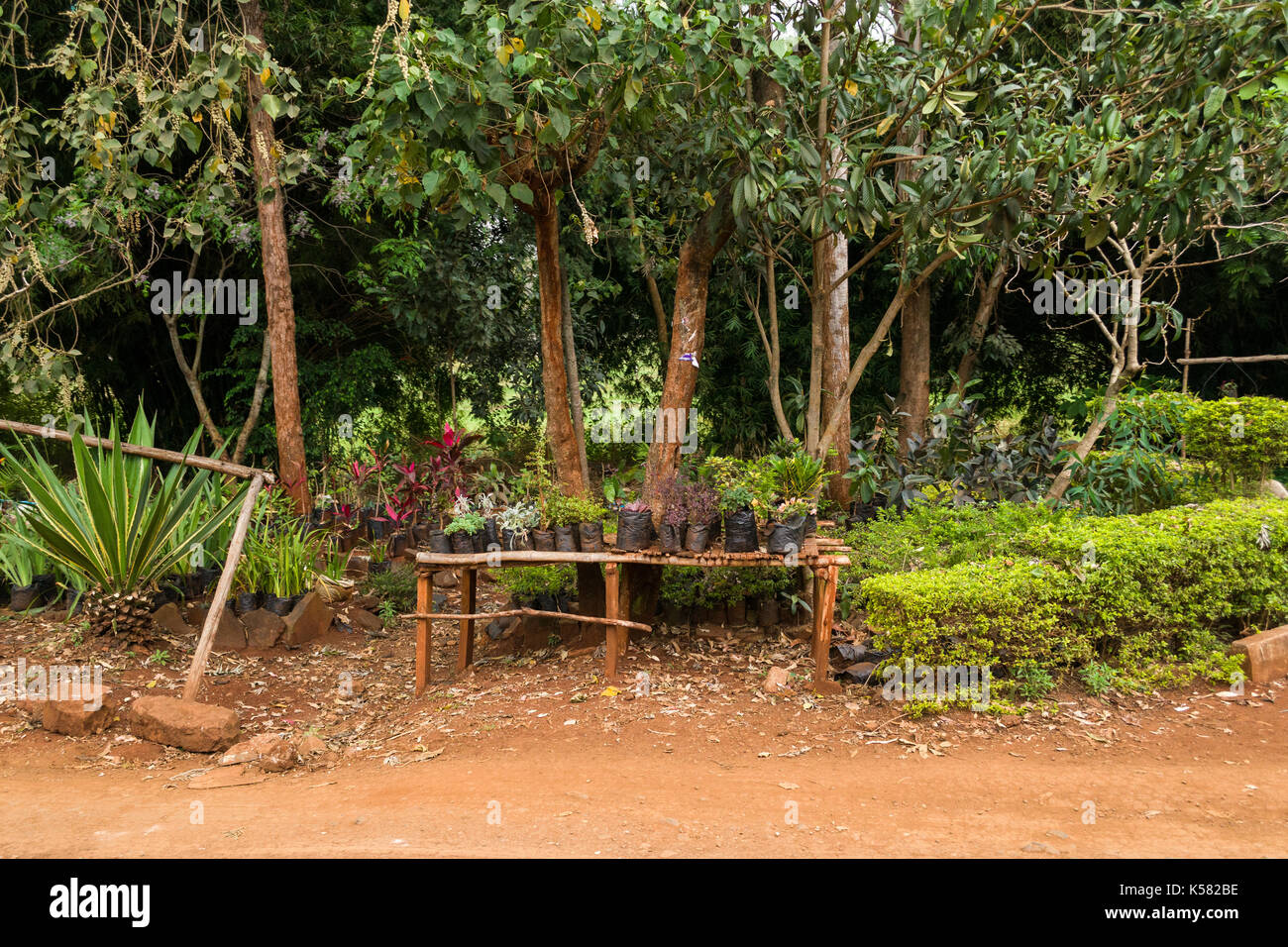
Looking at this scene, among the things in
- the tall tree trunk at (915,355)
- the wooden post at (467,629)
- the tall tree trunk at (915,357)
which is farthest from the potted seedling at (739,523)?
the tall tree trunk at (915,355)

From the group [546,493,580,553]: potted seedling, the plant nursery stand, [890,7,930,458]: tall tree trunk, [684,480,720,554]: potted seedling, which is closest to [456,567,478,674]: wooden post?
the plant nursery stand

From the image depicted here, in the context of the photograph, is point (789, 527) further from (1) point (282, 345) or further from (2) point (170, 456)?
(1) point (282, 345)

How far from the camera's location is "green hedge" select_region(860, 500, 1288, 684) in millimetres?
4645

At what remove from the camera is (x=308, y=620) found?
20.7 ft

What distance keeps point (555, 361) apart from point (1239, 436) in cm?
454

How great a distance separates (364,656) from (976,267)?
7.15 metres

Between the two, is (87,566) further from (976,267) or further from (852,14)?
(976,267)

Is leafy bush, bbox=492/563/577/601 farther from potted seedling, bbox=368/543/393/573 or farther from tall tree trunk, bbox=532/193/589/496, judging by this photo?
potted seedling, bbox=368/543/393/573

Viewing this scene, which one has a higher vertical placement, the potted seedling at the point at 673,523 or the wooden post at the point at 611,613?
the potted seedling at the point at 673,523

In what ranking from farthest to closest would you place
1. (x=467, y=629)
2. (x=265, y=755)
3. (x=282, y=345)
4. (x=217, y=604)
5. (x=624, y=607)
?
(x=282, y=345)
(x=467, y=629)
(x=624, y=607)
(x=217, y=604)
(x=265, y=755)

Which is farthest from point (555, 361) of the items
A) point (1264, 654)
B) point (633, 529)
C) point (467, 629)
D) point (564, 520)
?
point (1264, 654)

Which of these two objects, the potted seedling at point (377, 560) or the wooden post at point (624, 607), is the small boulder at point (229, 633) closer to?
the potted seedling at point (377, 560)

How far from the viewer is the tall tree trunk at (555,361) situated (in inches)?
222

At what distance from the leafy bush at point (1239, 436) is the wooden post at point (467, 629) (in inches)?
196
